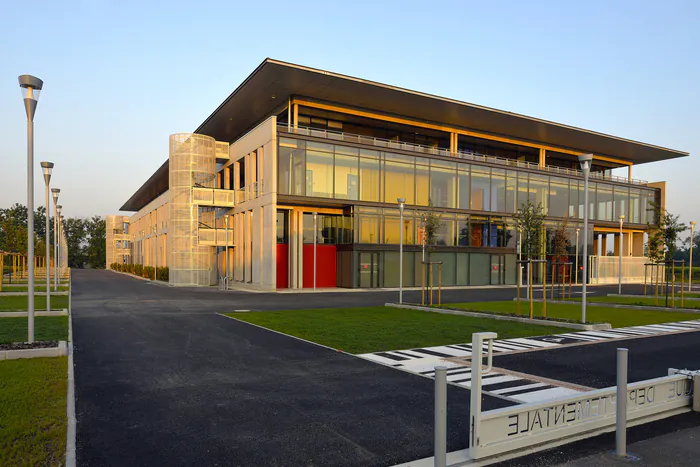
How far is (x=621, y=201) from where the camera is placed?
177 feet

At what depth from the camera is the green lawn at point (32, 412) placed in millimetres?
5121

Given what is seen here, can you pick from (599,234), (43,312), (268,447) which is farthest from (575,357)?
(599,234)

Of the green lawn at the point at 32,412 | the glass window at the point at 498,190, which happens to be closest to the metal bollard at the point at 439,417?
the green lawn at the point at 32,412

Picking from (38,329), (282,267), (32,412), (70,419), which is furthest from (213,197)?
(70,419)

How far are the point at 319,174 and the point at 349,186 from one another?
263 centimetres

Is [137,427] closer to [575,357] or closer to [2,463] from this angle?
[2,463]

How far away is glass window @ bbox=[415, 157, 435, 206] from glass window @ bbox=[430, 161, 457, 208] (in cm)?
45

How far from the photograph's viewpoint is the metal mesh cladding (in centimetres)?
4150

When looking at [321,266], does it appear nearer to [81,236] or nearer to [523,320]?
[523,320]

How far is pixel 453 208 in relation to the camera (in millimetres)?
42281

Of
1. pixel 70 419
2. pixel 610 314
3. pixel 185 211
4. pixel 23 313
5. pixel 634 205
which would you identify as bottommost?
pixel 610 314

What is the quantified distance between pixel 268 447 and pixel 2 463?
2.63 meters

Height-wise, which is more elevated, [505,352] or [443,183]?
[443,183]

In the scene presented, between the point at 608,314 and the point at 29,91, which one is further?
the point at 608,314
